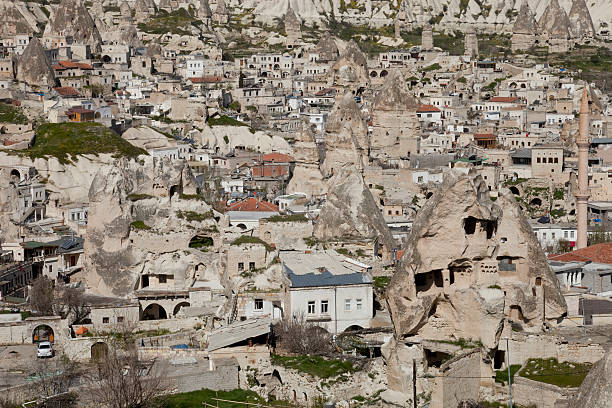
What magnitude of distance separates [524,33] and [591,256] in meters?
93.6

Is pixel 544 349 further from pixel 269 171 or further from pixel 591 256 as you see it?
pixel 269 171

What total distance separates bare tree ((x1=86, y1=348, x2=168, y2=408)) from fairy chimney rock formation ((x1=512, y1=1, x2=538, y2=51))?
10331cm

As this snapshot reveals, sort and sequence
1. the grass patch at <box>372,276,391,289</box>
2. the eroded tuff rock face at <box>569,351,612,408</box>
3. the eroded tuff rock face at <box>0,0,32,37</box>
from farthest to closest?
1. the eroded tuff rock face at <box>0,0,32,37</box>
2. the grass patch at <box>372,276,391,289</box>
3. the eroded tuff rock face at <box>569,351,612,408</box>

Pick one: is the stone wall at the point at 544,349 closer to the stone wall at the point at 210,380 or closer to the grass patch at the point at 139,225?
the stone wall at the point at 210,380

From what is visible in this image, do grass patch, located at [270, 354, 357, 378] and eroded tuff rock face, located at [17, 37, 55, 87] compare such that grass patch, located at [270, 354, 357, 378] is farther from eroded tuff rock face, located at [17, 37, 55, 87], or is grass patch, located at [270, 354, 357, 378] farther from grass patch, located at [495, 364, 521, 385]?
eroded tuff rock face, located at [17, 37, 55, 87]

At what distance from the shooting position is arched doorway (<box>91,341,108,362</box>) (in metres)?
30.8

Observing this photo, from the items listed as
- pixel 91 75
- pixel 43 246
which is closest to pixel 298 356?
pixel 43 246

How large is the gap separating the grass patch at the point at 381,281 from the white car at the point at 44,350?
8982 millimetres

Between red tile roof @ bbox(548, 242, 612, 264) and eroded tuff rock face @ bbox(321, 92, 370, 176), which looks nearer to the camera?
red tile roof @ bbox(548, 242, 612, 264)

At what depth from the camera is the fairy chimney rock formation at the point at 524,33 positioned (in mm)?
126938

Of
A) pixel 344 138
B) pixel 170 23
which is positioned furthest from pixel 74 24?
pixel 344 138

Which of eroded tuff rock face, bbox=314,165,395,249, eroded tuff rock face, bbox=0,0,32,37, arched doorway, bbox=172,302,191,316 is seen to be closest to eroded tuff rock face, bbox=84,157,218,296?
arched doorway, bbox=172,302,191,316

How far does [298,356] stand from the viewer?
27.9 metres

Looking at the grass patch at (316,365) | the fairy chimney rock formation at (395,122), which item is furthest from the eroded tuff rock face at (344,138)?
the grass patch at (316,365)
